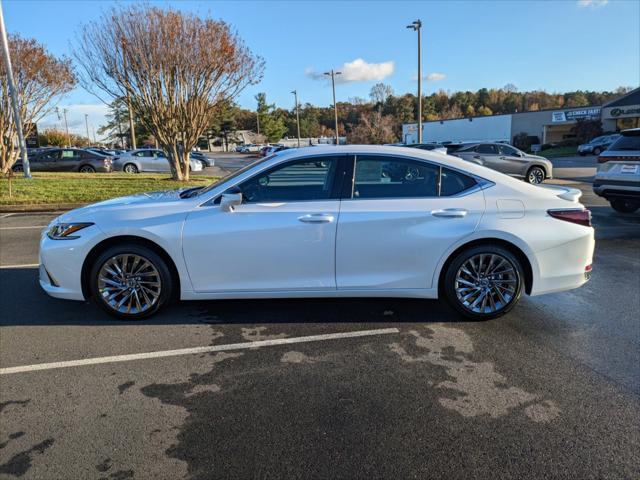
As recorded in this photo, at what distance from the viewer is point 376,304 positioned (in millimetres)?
4734

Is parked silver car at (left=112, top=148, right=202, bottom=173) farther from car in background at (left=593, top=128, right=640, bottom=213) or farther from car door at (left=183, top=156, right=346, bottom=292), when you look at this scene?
car door at (left=183, top=156, right=346, bottom=292)

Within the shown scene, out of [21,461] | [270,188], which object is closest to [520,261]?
[270,188]

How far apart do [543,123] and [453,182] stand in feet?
200

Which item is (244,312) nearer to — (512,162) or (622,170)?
(622,170)

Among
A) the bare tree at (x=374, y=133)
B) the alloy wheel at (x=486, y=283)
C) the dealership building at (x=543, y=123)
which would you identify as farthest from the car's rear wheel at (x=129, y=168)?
the dealership building at (x=543, y=123)

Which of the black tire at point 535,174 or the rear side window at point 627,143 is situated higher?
the rear side window at point 627,143

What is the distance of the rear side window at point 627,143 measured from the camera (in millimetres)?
9086

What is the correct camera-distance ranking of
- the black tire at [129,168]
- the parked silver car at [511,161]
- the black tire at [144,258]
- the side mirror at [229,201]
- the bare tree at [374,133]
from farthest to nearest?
the bare tree at [374,133] → the black tire at [129,168] → the parked silver car at [511,161] → the black tire at [144,258] → the side mirror at [229,201]

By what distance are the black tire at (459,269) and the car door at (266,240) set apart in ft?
3.48

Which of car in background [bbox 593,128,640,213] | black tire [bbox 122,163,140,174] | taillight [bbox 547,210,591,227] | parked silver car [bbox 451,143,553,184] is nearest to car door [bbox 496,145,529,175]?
parked silver car [bbox 451,143,553,184]

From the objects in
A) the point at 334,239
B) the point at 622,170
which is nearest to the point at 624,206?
the point at 622,170

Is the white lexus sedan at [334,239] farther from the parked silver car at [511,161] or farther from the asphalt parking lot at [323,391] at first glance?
the parked silver car at [511,161]

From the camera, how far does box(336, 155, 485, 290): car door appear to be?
4039 mm

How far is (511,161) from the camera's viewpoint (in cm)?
1830
